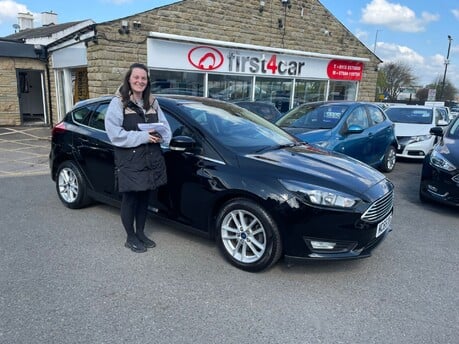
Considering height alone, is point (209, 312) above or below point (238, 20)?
below

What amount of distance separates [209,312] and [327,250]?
1128 mm

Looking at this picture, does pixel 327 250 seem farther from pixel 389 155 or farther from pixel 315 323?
pixel 389 155

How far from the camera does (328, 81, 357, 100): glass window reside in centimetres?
1614

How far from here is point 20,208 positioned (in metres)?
4.91

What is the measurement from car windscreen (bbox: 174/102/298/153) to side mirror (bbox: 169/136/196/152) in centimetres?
20

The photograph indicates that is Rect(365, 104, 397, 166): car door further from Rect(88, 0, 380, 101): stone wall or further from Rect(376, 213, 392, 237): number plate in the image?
Rect(88, 0, 380, 101): stone wall

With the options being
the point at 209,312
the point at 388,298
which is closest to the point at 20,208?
the point at 209,312

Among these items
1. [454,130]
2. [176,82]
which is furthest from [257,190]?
[176,82]

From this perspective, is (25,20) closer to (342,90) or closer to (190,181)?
(342,90)

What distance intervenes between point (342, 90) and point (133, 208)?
1507 cm

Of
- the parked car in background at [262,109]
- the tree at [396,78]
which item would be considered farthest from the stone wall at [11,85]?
the tree at [396,78]

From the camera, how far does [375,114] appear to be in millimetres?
7527

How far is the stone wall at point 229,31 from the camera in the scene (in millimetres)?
9469

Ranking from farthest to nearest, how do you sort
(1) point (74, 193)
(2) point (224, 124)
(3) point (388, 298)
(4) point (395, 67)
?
(4) point (395, 67) → (1) point (74, 193) → (2) point (224, 124) → (3) point (388, 298)
